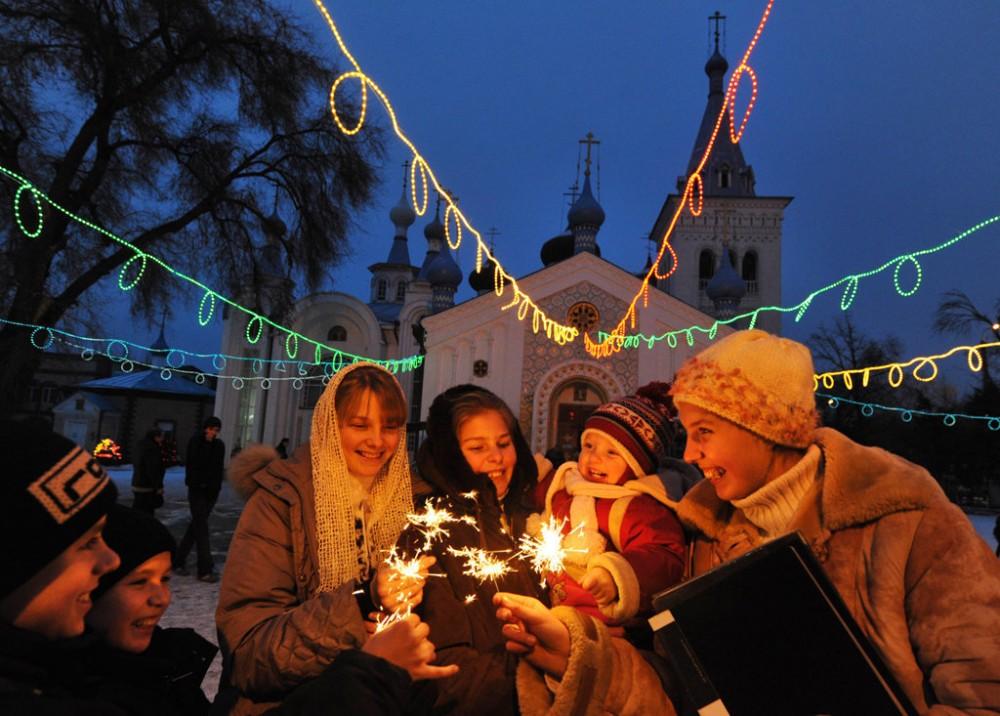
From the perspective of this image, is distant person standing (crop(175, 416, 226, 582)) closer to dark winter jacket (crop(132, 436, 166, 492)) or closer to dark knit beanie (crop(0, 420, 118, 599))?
dark winter jacket (crop(132, 436, 166, 492))

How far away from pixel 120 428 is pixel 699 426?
38105 mm

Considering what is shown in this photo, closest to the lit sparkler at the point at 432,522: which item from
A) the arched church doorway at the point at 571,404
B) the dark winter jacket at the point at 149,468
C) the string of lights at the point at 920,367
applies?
the string of lights at the point at 920,367

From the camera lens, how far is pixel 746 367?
5.45 feet

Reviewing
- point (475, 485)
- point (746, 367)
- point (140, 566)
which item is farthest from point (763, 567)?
point (140, 566)

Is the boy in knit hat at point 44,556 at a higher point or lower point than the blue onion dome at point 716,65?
lower

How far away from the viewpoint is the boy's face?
3.68 feet

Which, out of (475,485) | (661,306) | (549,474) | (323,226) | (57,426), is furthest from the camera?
(57,426)

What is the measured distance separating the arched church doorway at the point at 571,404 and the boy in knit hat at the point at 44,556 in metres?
19.7

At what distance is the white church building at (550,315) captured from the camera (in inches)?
817

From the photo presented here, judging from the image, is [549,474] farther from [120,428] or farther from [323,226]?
[120,428]

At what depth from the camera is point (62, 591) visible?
3.84 feet

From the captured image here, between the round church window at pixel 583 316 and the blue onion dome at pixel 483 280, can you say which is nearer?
the round church window at pixel 583 316

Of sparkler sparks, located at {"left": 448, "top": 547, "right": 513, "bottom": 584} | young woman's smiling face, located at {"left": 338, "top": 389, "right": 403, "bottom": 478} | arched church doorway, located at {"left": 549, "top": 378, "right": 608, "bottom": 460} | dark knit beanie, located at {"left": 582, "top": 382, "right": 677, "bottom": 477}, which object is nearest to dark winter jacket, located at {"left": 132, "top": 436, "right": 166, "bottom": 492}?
young woman's smiling face, located at {"left": 338, "top": 389, "right": 403, "bottom": 478}

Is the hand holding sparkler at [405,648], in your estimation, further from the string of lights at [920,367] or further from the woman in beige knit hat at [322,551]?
the string of lights at [920,367]
